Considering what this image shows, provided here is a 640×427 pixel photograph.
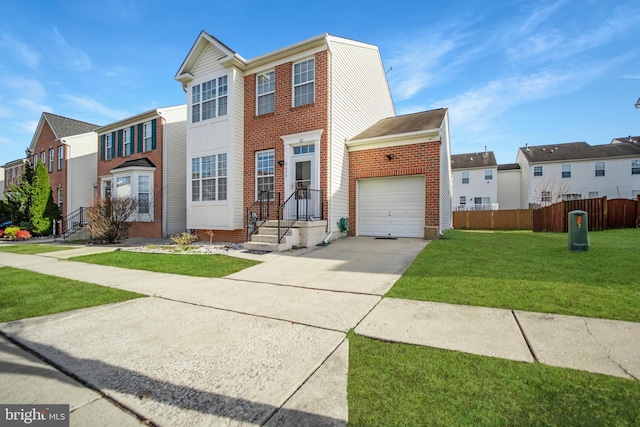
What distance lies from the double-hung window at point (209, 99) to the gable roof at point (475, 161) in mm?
28729

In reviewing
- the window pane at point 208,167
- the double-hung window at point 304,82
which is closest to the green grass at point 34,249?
the window pane at point 208,167

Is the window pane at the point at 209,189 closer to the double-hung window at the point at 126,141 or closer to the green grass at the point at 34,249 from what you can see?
the green grass at the point at 34,249

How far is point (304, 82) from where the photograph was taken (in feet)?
34.9

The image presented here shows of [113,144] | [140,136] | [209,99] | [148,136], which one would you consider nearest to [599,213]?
[209,99]

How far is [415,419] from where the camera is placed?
69.6 inches

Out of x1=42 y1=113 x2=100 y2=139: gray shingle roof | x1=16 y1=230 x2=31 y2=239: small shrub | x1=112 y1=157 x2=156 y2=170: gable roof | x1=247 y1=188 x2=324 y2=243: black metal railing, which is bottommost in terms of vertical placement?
x1=16 y1=230 x2=31 y2=239: small shrub

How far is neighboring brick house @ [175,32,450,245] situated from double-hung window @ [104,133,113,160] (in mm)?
9625

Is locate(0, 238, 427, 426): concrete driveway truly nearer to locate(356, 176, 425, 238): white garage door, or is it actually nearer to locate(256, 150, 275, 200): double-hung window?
locate(356, 176, 425, 238): white garage door

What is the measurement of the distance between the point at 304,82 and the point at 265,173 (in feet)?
12.3

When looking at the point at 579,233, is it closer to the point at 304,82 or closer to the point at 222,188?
the point at 304,82

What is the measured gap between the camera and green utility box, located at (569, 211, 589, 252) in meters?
6.76

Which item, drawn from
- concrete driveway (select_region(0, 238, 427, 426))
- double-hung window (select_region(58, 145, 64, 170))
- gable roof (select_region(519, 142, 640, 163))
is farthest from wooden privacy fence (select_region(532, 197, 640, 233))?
double-hung window (select_region(58, 145, 64, 170))

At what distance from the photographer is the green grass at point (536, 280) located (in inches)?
144

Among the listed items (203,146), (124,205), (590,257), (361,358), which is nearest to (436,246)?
(590,257)
